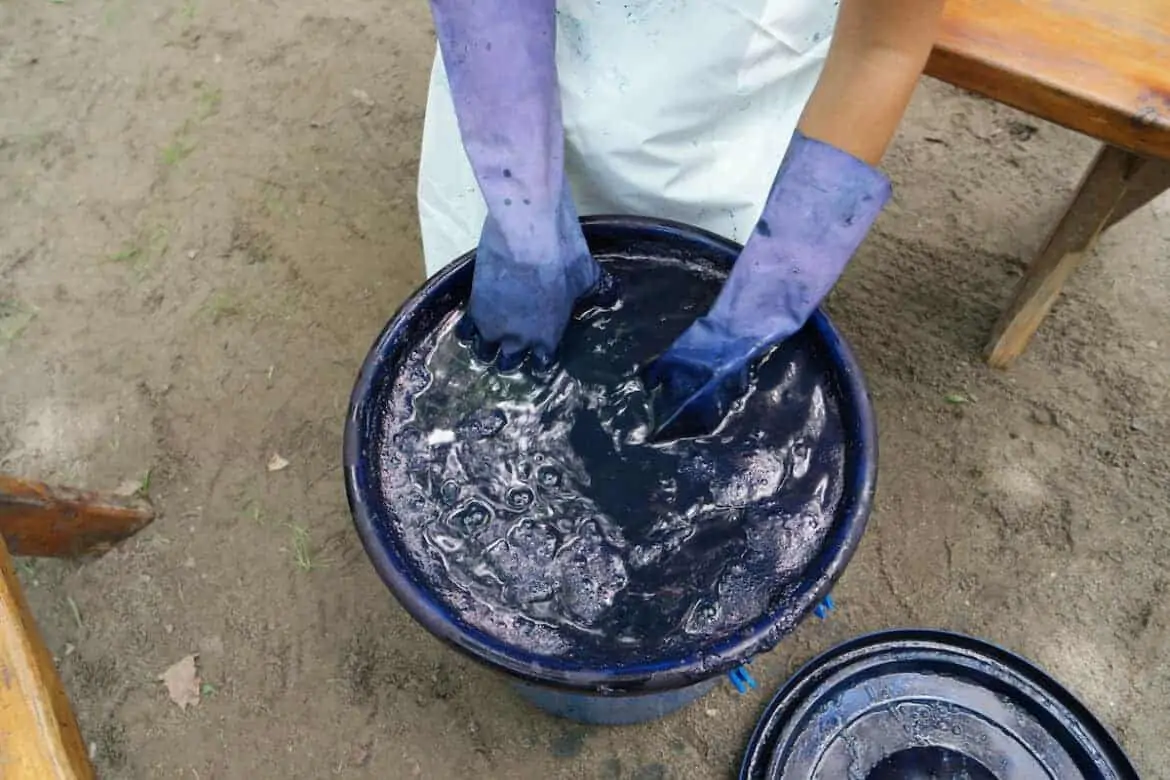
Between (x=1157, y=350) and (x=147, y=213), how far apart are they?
87.4 inches

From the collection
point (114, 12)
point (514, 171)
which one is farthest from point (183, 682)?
point (114, 12)

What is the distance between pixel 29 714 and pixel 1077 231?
5.52ft

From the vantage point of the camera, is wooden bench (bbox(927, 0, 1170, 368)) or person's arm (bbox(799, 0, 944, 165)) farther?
wooden bench (bbox(927, 0, 1170, 368))

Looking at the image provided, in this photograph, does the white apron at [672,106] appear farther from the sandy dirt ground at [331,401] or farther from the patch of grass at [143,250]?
the patch of grass at [143,250]

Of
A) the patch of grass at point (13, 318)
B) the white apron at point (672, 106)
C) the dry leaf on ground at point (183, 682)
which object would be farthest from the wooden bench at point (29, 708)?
the patch of grass at point (13, 318)

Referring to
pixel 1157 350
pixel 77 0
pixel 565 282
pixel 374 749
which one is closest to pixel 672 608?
pixel 565 282

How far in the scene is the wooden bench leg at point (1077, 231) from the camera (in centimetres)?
152

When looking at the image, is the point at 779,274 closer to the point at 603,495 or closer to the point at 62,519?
the point at 603,495

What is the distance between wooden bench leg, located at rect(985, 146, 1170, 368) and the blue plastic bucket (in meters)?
0.70

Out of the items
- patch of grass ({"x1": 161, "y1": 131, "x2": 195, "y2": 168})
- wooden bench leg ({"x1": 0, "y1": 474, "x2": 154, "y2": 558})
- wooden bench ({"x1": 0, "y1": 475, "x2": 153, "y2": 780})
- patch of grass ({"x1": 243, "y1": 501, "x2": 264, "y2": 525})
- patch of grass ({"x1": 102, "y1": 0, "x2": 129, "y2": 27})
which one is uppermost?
wooden bench ({"x1": 0, "y1": 475, "x2": 153, "y2": 780})

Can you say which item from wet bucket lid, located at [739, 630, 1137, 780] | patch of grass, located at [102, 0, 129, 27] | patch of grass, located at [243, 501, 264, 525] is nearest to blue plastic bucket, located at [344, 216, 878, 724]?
wet bucket lid, located at [739, 630, 1137, 780]

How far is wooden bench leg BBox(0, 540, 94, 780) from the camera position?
89 cm

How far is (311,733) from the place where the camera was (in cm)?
156

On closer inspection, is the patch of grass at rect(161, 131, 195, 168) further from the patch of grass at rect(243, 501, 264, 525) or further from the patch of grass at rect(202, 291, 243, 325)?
the patch of grass at rect(243, 501, 264, 525)
